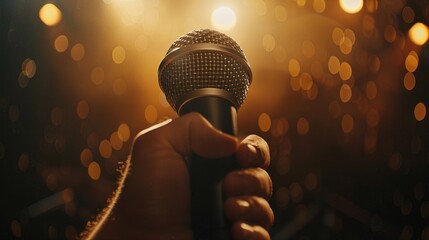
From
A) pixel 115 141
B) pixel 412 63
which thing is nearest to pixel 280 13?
pixel 412 63

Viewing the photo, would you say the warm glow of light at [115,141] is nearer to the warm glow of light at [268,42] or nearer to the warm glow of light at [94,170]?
the warm glow of light at [94,170]

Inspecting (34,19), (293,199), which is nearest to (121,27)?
(34,19)

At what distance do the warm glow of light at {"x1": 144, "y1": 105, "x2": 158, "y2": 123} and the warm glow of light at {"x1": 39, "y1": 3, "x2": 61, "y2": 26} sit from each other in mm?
1868

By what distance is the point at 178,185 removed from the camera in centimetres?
150

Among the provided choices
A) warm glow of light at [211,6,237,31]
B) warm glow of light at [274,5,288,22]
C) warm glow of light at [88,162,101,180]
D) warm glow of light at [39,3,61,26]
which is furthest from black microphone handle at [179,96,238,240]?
warm glow of light at [88,162,101,180]

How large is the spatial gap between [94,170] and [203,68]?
584cm

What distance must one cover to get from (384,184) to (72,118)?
501 cm

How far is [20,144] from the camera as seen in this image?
6.02m

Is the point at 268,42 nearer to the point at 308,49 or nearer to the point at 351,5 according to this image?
the point at 308,49

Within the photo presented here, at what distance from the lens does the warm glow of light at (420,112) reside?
6.88 metres

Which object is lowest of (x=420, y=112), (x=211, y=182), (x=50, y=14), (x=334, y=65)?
(x=420, y=112)

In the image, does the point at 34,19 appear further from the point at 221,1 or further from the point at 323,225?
the point at 323,225

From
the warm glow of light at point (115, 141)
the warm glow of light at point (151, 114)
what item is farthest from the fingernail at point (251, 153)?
the warm glow of light at point (115, 141)

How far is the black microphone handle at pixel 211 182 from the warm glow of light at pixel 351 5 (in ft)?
18.9
